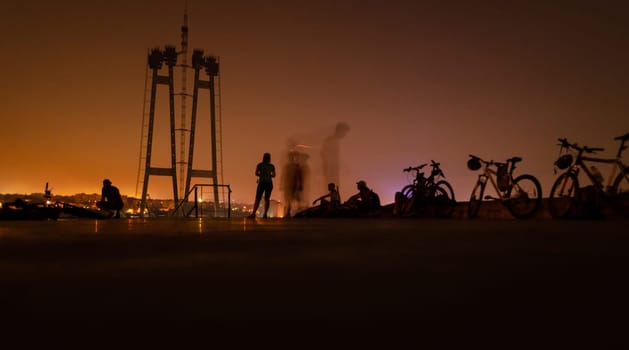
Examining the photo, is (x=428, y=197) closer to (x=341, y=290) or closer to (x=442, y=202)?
(x=442, y=202)

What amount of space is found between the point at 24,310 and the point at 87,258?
47.5 inches

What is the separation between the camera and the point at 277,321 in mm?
960

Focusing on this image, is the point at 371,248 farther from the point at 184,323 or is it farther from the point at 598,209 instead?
the point at 598,209

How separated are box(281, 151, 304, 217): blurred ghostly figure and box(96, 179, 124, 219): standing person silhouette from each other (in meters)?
3.71

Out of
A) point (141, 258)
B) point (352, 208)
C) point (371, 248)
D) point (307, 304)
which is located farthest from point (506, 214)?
point (307, 304)

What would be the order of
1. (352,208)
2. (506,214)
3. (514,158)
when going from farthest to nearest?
(352,208) → (506,214) → (514,158)

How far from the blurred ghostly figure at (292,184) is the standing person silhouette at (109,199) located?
3711 millimetres

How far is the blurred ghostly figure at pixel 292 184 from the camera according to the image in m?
12.3

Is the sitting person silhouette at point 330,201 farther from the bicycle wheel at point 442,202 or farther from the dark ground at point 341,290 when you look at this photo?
the dark ground at point 341,290

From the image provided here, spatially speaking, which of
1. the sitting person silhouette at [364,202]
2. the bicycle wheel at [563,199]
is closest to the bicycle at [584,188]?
the bicycle wheel at [563,199]

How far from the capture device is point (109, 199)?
1109cm

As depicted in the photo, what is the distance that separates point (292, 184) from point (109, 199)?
408 cm

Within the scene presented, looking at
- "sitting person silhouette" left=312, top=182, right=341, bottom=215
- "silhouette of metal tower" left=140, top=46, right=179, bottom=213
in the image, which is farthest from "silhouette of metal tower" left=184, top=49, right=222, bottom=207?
"sitting person silhouette" left=312, top=182, right=341, bottom=215

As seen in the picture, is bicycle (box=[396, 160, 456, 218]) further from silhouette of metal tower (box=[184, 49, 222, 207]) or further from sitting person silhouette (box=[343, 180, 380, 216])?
silhouette of metal tower (box=[184, 49, 222, 207])
